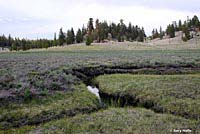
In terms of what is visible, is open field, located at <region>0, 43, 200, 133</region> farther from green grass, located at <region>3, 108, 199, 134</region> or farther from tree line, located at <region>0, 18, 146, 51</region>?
tree line, located at <region>0, 18, 146, 51</region>

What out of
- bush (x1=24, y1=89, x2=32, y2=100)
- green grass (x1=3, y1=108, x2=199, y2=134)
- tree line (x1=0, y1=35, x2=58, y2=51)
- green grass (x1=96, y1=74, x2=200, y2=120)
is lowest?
green grass (x1=3, y1=108, x2=199, y2=134)

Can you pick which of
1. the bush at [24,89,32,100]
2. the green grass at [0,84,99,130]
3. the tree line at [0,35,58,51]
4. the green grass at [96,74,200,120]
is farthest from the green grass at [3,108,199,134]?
the tree line at [0,35,58,51]

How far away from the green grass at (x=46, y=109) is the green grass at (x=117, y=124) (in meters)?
1.05

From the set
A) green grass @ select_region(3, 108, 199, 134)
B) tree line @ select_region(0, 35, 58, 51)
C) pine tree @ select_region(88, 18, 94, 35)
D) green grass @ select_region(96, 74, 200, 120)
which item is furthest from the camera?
pine tree @ select_region(88, 18, 94, 35)

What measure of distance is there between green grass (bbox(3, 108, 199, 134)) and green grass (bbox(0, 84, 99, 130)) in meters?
1.05

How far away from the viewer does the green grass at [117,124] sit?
13.9 metres

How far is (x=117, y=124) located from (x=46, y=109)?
5.18 m

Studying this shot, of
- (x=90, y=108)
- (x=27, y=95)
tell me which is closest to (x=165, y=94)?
(x=90, y=108)

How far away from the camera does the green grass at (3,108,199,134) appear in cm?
1389

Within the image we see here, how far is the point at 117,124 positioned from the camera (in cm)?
1480

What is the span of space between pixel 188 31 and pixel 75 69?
123920mm

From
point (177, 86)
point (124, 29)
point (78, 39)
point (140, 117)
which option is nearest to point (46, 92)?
point (140, 117)

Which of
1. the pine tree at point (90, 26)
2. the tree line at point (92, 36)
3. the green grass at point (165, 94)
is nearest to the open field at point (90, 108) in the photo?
the green grass at point (165, 94)

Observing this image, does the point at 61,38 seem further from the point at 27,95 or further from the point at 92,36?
the point at 27,95
